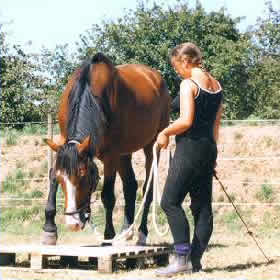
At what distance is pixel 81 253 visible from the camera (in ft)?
20.8

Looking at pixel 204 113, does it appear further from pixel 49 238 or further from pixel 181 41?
pixel 181 41

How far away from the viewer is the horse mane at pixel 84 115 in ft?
21.0

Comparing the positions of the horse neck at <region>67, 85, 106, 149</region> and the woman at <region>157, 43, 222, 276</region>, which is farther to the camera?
the horse neck at <region>67, 85, 106, 149</region>

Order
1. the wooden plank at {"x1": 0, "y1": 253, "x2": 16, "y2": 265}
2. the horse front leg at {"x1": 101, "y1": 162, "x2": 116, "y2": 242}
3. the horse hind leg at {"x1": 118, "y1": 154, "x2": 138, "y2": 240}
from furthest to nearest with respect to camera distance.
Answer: the horse hind leg at {"x1": 118, "y1": 154, "x2": 138, "y2": 240} → the horse front leg at {"x1": 101, "y1": 162, "x2": 116, "y2": 242} → the wooden plank at {"x1": 0, "y1": 253, "x2": 16, "y2": 265}

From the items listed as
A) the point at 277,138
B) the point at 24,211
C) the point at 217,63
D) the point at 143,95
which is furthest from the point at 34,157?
the point at 217,63

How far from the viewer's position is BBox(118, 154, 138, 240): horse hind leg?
816 cm

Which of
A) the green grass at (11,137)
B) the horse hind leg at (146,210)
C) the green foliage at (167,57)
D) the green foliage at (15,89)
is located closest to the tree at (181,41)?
the green foliage at (167,57)

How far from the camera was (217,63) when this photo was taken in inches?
1238

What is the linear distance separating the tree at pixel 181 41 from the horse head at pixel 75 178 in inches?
966

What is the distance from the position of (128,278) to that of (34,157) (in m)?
10.7

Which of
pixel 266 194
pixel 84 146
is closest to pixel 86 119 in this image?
pixel 84 146

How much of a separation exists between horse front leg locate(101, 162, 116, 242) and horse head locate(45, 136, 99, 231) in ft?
3.77

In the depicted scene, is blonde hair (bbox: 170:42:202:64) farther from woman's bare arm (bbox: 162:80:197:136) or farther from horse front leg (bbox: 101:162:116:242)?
horse front leg (bbox: 101:162:116:242)

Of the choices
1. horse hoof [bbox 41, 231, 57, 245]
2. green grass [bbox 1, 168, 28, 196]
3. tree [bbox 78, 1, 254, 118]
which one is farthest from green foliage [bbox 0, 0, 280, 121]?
horse hoof [bbox 41, 231, 57, 245]
